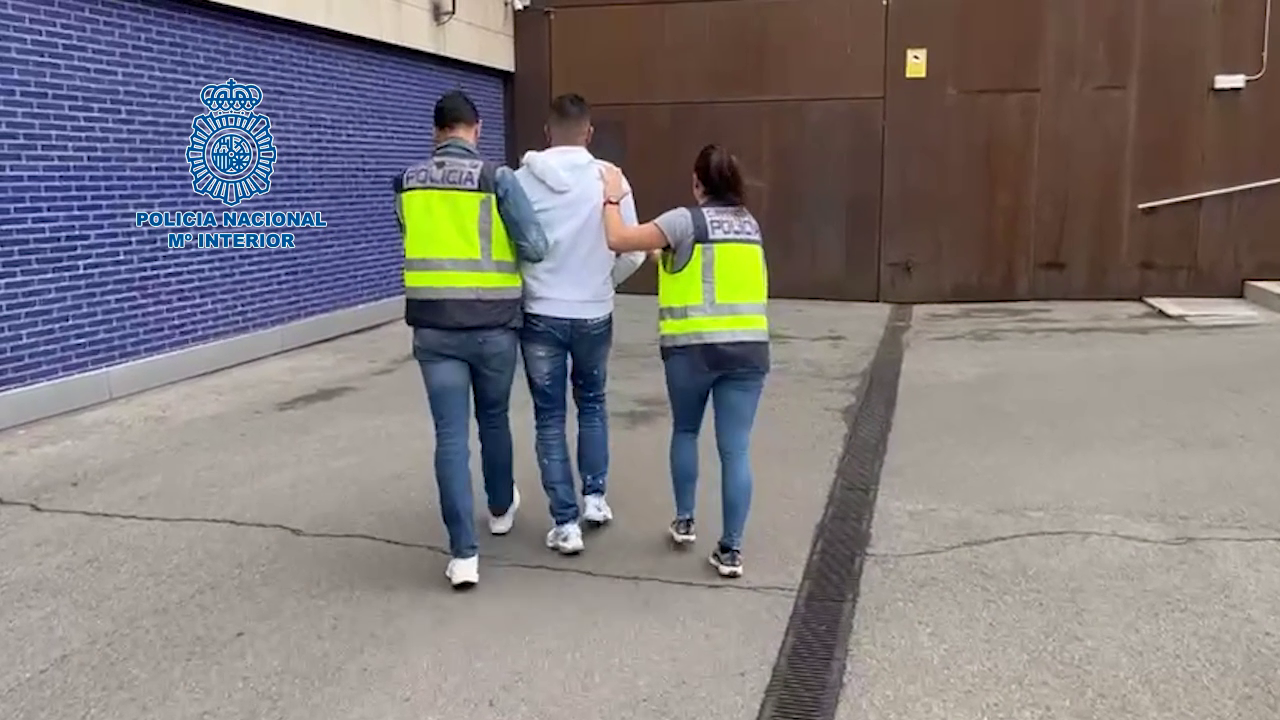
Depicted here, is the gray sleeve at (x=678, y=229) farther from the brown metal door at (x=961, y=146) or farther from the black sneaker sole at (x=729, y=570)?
the brown metal door at (x=961, y=146)

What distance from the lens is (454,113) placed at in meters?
3.67

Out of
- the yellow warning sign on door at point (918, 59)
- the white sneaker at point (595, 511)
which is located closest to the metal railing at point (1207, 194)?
the yellow warning sign on door at point (918, 59)

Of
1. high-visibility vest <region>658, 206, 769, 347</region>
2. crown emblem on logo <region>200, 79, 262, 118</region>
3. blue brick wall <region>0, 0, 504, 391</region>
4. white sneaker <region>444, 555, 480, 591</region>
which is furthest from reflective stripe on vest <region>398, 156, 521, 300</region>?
crown emblem on logo <region>200, 79, 262, 118</region>

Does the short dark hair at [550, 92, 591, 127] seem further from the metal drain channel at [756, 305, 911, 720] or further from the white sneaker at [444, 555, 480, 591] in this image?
the metal drain channel at [756, 305, 911, 720]

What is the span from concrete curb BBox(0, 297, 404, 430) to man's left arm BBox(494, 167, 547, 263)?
390 cm

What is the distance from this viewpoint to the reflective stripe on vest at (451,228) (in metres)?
3.60

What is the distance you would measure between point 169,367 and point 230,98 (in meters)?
2.07

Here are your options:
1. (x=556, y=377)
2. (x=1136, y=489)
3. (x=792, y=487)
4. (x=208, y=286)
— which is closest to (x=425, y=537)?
(x=556, y=377)

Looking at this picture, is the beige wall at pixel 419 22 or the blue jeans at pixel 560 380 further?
the beige wall at pixel 419 22

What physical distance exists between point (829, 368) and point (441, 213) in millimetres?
4881

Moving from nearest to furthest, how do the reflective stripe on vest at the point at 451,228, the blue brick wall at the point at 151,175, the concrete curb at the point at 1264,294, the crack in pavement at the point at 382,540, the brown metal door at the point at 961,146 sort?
the reflective stripe on vest at the point at 451,228
the crack in pavement at the point at 382,540
the blue brick wall at the point at 151,175
the concrete curb at the point at 1264,294
the brown metal door at the point at 961,146

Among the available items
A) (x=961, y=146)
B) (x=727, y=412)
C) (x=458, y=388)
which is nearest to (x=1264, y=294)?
(x=961, y=146)

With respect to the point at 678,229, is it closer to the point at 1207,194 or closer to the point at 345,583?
the point at 345,583

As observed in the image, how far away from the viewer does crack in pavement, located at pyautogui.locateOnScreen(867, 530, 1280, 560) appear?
4141 mm
